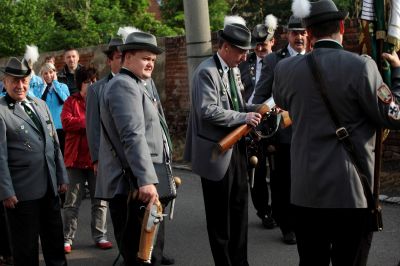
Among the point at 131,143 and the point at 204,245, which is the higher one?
the point at 131,143

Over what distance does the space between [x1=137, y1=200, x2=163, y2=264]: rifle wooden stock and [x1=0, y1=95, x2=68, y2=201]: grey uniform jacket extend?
1.22 m

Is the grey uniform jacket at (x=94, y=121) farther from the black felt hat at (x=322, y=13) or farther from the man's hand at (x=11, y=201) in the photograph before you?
the black felt hat at (x=322, y=13)

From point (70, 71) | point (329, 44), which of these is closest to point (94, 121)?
point (329, 44)

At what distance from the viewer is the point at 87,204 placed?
876 centimetres

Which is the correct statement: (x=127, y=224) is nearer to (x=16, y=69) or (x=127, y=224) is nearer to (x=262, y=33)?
(x=16, y=69)

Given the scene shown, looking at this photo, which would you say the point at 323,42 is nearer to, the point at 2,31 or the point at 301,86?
the point at 301,86

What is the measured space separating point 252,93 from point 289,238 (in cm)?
159

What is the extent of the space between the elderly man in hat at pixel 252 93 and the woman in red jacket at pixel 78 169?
5.10ft

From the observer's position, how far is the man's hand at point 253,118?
4957 millimetres

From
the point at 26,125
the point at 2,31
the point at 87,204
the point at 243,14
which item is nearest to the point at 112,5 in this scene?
the point at 2,31

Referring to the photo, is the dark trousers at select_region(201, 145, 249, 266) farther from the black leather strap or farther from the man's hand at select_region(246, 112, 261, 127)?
the black leather strap

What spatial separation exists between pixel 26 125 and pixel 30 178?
40cm

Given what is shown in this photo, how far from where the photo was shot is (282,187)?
6484 mm

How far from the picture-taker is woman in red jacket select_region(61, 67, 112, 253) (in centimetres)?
664
